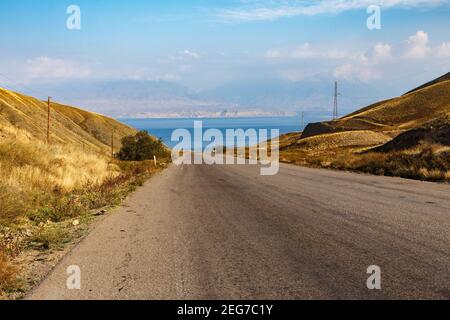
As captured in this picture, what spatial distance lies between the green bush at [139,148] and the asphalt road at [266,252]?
47903 mm

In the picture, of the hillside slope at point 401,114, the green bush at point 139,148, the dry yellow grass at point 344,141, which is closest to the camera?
the green bush at point 139,148

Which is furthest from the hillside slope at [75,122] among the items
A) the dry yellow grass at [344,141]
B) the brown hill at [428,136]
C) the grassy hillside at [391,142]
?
the brown hill at [428,136]

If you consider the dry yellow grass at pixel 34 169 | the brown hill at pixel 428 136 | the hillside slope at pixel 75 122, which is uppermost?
the hillside slope at pixel 75 122

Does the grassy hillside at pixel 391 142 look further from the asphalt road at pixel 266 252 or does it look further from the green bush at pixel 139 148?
the green bush at pixel 139 148

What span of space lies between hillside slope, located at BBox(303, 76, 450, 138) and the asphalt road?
100 meters

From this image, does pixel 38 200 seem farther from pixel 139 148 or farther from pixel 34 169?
pixel 139 148

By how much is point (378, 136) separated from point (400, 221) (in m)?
81.7

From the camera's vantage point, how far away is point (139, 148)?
59406 mm

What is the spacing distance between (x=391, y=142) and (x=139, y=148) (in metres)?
31.9

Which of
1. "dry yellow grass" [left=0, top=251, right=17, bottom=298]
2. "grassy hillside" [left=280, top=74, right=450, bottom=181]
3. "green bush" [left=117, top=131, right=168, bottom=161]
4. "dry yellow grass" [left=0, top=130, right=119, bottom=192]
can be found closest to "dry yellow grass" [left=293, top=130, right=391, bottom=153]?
"grassy hillside" [left=280, top=74, right=450, bottom=181]

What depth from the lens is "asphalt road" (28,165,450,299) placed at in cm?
486

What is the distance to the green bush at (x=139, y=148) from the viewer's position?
5847 cm

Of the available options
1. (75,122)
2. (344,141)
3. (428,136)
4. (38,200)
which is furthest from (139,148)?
(75,122)

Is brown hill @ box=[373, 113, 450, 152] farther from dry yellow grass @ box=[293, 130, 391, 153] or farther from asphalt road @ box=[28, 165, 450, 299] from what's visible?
dry yellow grass @ box=[293, 130, 391, 153]
